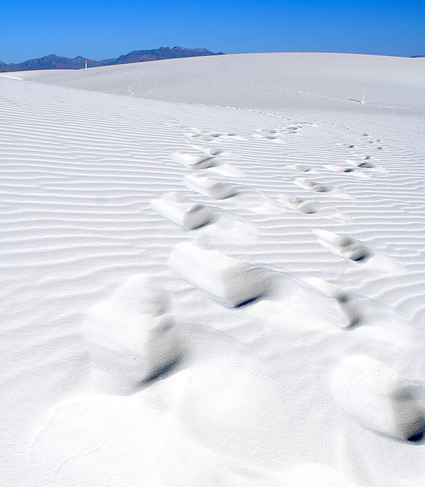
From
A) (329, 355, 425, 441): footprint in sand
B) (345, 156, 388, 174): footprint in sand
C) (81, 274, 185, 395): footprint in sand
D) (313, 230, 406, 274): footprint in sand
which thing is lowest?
(329, 355, 425, 441): footprint in sand

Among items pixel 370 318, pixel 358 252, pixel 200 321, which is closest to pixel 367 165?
pixel 358 252

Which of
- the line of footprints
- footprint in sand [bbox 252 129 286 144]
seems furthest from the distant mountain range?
the line of footprints

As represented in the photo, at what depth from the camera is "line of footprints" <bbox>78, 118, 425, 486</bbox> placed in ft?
5.24

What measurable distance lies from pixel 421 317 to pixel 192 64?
1101 inches

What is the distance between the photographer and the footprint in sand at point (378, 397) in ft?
5.14

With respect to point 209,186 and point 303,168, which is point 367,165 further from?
point 209,186

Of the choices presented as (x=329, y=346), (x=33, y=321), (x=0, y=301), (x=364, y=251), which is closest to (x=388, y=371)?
(x=329, y=346)

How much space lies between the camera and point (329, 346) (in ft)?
6.28

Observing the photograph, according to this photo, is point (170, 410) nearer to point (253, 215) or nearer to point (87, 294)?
point (87, 294)

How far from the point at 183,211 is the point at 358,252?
1.21 metres

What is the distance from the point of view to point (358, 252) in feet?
9.66

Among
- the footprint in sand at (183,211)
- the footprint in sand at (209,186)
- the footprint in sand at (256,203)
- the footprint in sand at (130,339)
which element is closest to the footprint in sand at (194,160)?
the footprint in sand at (209,186)

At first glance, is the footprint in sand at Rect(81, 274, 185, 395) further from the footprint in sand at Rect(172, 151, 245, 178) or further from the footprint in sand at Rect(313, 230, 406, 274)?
the footprint in sand at Rect(172, 151, 245, 178)

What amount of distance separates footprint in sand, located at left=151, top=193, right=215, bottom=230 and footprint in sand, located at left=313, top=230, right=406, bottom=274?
31.2 inches
